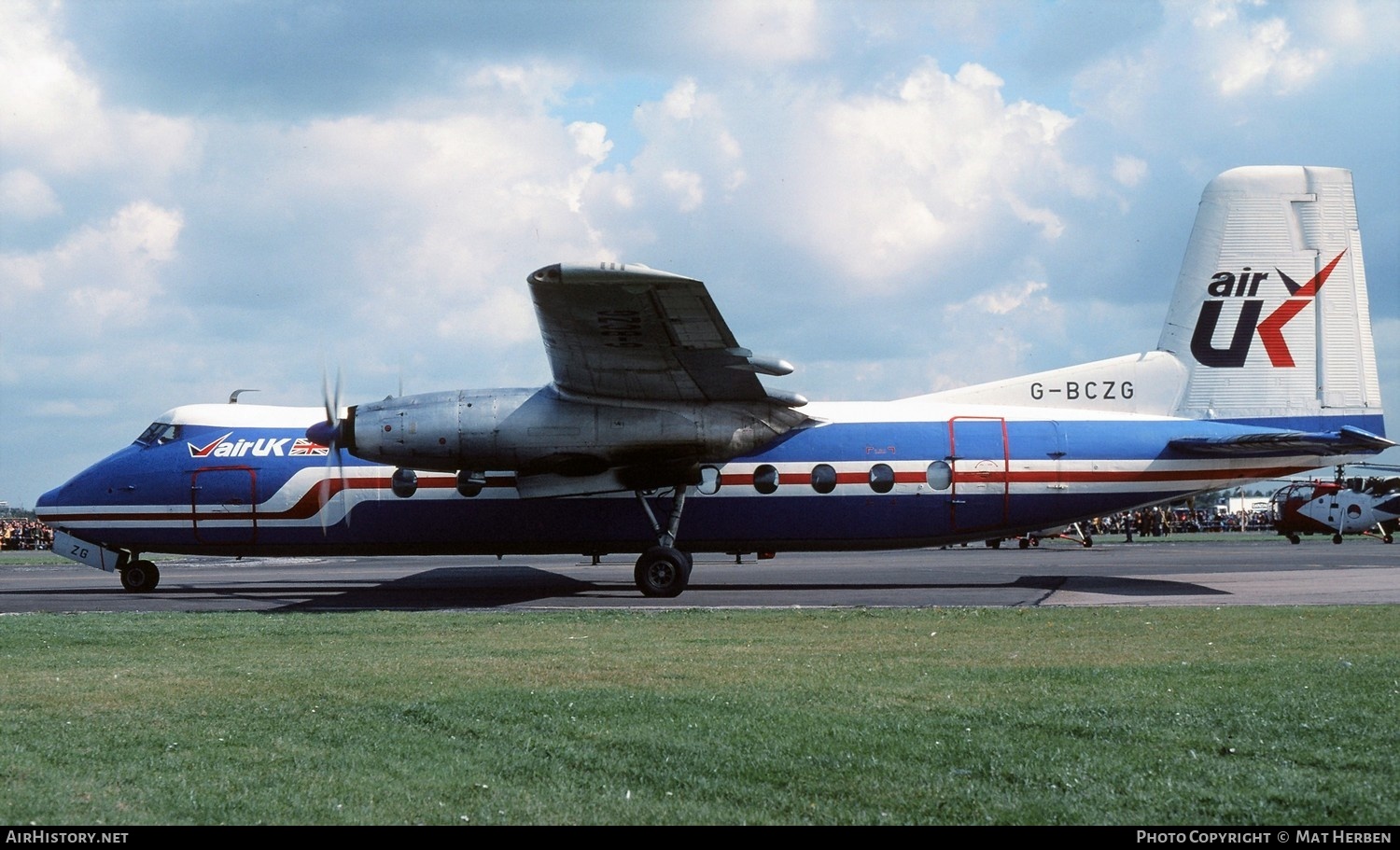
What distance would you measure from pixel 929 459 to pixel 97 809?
16.8 meters

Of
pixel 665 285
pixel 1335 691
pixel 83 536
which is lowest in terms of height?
pixel 1335 691

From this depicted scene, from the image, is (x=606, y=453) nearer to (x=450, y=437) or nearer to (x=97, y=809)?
(x=450, y=437)

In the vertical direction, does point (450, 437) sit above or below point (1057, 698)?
above

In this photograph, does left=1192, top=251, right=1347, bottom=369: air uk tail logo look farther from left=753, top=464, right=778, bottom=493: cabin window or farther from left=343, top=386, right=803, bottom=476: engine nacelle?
left=343, top=386, right=803, bottom=476: engine nacelle

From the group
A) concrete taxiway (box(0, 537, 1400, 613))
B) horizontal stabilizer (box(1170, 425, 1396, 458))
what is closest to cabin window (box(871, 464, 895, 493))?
concrete taxiway (box(0, 537, 1400, 613))

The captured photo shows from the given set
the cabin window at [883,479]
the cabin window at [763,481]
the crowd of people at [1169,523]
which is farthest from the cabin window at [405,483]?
the crowd of people at [1169,523]

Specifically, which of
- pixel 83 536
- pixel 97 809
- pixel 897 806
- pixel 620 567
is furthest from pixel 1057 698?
pixel 620 567

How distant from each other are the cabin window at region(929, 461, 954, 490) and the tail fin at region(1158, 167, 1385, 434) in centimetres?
476

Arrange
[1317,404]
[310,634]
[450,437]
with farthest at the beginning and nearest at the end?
[1317,404] < [450,437] < [310,634]

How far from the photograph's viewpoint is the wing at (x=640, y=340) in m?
15.9

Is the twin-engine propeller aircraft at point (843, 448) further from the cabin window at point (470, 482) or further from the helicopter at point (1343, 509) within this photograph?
the helicopter at point (1343, 509)

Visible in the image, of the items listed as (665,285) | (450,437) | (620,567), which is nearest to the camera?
(665,285)

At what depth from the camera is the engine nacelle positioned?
61.9 feet

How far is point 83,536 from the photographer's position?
22750 millimetres
